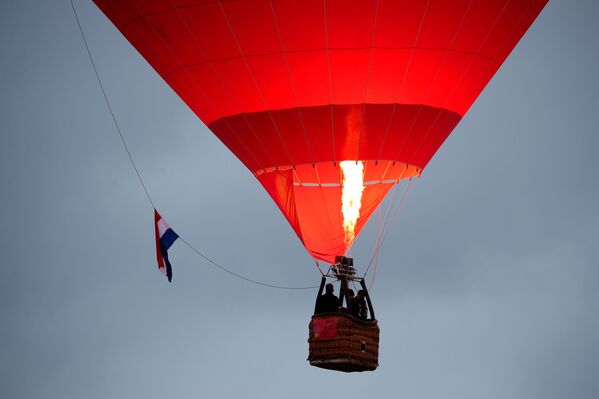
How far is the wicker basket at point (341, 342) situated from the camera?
71.2 feet

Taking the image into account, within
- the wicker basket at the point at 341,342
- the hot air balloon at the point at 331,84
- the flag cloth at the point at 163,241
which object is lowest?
the wicker basket at the point at 341,342

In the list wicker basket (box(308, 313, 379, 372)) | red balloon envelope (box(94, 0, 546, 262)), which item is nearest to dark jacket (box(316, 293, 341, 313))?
wicker basket (box(308, 313, 379, 372))

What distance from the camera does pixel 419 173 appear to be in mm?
23453

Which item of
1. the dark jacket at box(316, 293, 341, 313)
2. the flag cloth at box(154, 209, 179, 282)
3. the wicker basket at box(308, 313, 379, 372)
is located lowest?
the wicker basket at box(308, 313, 379, 372)

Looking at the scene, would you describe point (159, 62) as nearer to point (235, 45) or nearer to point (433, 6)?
point (235, 45)

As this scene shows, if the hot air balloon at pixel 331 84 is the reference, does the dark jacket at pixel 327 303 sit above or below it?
below

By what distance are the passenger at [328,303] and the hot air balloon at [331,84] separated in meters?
0.20

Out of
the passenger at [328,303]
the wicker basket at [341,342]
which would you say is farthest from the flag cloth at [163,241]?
the wicker basket at [341,342]

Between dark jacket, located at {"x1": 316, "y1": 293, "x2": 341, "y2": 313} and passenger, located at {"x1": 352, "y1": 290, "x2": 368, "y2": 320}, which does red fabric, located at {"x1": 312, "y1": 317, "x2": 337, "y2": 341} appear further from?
passenger, located at {"x1": 352, "y1": 290, "x2": 368, "y2": 320}

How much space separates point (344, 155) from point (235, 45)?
1843mm

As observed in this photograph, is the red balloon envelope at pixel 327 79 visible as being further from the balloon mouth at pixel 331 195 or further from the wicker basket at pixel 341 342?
the wicker basket at pixel 341 342

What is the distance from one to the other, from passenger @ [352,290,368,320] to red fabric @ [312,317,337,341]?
0.47 m

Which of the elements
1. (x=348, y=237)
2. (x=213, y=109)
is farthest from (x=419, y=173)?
(x=213, y=109)

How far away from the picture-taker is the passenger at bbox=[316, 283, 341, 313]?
72.2 ft
